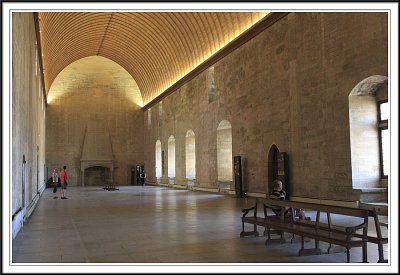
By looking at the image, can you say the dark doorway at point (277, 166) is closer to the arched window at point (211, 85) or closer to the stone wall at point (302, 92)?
the stone wall at point (302, 92)

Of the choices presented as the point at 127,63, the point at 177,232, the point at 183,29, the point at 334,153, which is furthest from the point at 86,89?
the point at 177,232

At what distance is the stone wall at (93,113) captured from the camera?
3359 centimetres

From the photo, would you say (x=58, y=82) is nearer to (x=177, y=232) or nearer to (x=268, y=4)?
(x=177, y=232)

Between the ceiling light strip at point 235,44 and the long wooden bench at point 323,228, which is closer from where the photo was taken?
the long wooden bench at point 323,228

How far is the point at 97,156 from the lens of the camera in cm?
3391

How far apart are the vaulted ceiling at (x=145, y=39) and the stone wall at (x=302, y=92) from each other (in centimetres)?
158

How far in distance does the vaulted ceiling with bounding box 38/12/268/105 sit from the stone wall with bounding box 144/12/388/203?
1581mm

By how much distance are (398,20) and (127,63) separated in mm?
29849

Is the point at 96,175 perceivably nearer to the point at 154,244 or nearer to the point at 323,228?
the point at 154,244

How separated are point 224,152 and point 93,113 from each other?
59.2 ft

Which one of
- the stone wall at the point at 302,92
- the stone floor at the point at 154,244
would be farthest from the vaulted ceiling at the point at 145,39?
the stone floor at the point at 154,244

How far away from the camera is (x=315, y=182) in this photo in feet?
41.4

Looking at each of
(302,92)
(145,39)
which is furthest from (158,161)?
(302,92)

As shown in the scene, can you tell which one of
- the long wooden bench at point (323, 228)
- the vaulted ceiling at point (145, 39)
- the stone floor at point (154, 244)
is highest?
the vaulted ceiling at point (145, 39)
